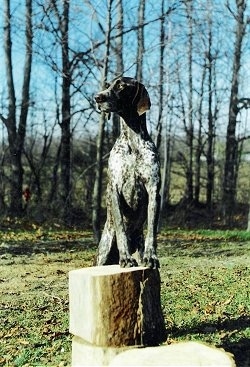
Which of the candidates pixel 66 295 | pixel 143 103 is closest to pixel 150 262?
pixel 143 103

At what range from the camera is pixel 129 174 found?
16.0ft

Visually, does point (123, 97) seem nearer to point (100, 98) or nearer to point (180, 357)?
point (100, 98)

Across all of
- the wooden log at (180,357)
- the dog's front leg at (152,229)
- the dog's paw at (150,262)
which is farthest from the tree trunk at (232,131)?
the wooden log at (180,357)

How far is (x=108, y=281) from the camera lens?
14.4 ft

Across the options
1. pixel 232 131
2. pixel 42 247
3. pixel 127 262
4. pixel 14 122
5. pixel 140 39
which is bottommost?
pixel 42 247

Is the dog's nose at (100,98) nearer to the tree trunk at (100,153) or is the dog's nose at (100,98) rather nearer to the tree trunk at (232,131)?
the tree trunk at (100,153)

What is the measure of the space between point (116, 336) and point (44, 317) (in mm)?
2225

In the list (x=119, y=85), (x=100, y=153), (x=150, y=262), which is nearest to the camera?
(x=150, y=262)

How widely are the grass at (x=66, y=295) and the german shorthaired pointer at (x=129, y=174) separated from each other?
1.11 metres

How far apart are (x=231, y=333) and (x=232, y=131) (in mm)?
17298

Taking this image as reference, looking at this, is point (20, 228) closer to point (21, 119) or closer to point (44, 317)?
point (21, 119)

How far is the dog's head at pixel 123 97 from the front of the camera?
4.79m

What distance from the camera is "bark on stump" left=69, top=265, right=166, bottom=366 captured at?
4387 mm

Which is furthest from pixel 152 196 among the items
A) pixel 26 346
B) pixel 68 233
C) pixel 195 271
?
pixel 68 233
